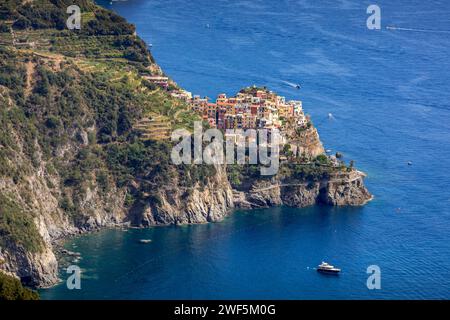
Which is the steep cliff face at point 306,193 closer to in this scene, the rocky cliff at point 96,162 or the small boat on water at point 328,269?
the rocky cliff at point 96,162

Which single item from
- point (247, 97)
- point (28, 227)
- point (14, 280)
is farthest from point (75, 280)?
point (247, 97)

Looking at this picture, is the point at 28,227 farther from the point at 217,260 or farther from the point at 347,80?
the point at 347,80

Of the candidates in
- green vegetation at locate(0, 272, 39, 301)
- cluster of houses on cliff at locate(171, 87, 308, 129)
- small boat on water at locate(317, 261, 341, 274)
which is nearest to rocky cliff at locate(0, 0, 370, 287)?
cluster of houses on cliff at locate(171, 87, 308, 129)

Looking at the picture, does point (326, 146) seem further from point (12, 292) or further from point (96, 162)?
point (12, 292)

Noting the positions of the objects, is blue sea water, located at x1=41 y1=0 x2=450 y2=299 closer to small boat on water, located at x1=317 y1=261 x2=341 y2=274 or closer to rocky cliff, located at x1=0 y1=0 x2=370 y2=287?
small boat on water, located at x1=317 y1=261 x2=341 y2=274

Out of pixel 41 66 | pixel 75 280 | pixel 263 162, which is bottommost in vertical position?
pixel 75 280
